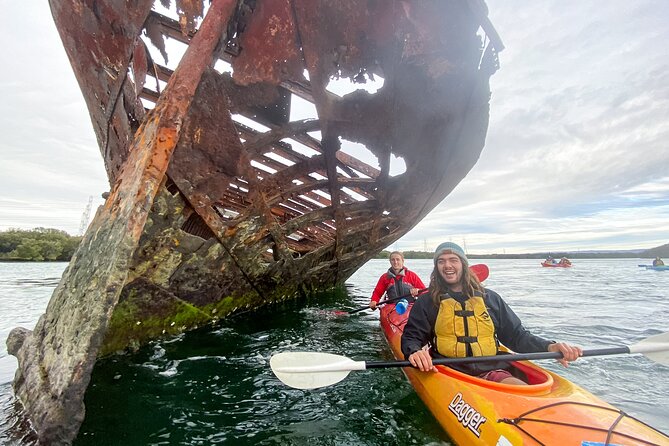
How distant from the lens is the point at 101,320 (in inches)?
91.6

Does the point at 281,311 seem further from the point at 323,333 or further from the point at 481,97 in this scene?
the point at 481,97

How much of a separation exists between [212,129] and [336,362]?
2.76 meters

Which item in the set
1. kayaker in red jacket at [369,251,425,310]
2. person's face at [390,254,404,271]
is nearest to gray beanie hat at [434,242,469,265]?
kayaker in red jacket at [369,251,425,310]

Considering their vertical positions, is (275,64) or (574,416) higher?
(275,64)

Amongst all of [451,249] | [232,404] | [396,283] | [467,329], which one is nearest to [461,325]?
[467,329]

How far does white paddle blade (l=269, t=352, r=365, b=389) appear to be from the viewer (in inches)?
133

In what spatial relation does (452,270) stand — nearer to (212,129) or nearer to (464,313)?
(464,313)

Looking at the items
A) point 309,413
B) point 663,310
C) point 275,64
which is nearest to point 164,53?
point 275,64

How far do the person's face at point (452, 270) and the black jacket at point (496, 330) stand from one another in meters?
0.12

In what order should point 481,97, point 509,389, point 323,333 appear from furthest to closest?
point 323,333, point 481,97, point 509,389

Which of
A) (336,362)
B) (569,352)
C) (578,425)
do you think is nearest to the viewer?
(578,425)

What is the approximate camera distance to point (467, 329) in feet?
11.3

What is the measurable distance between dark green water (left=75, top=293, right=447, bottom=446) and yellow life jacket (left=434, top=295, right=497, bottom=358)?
2.54ft

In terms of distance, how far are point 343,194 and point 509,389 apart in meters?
4.24
